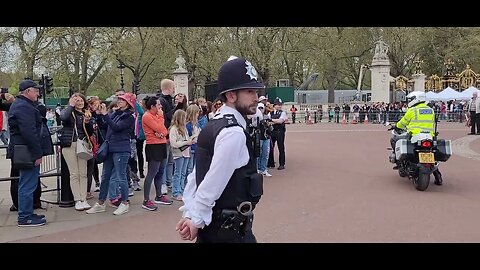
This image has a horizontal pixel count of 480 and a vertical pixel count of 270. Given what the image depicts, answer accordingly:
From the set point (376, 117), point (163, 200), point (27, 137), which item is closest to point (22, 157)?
point (27, 137)

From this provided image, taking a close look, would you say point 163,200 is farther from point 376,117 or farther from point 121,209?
point 376,117

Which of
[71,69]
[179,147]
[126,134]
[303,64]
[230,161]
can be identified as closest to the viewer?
[230,161]

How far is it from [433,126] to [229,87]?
693 cm

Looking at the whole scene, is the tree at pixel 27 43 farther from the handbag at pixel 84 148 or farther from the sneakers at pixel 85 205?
the sneakers at pixel 85 205

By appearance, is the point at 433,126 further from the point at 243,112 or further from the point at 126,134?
the point at 243,112

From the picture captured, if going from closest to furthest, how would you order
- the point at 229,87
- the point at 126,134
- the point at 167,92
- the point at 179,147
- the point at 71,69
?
the point at 229,87 → the point at 126,134 → the point at 179,147 → the point at 167,92 → the point at 71,69

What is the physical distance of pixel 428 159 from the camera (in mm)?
8523

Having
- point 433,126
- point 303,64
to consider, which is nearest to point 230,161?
point 433,126

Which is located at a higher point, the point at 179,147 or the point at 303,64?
the point at 303,64

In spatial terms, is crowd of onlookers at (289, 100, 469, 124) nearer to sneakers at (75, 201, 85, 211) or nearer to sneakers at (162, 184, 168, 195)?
sneakers at (162, 184, 168, 195)

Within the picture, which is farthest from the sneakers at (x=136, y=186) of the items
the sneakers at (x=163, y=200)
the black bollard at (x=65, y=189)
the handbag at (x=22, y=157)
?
the handbag at (x=22, y=157)

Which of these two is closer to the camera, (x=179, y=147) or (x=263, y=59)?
(x=179, y=147)

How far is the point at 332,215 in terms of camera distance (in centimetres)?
685

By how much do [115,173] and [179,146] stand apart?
1150mm
